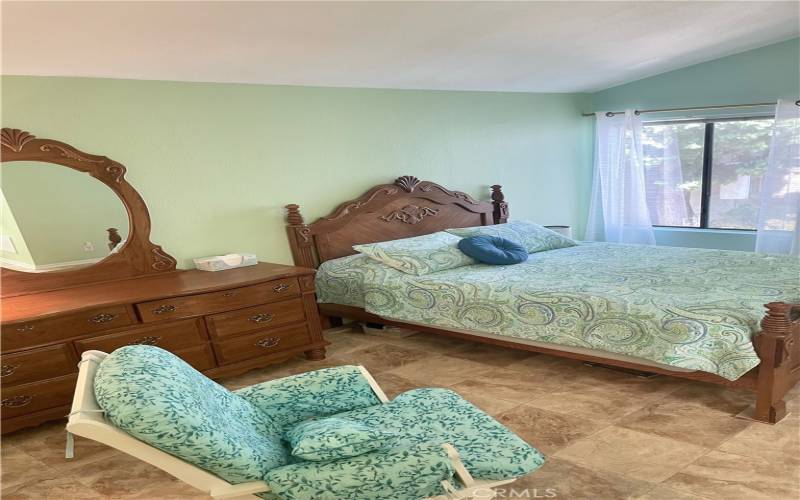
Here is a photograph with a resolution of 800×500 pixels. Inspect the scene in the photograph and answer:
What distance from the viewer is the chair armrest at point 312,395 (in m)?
1.78

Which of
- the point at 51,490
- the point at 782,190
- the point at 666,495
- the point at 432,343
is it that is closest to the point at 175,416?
the point at 51,490

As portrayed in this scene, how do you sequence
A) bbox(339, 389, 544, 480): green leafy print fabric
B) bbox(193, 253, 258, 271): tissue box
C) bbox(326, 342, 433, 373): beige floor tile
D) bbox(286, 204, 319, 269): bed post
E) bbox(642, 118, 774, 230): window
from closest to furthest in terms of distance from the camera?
bbox(339, 389, 544, 480): green leafy print fabric
bbox(326, 342, 433, 373): beige floor tile
bbox(193, 253, 258, 271): tissue box
bbox(286, 204, 319, 269): bed post
bbox(642, 118, 774, 230): window

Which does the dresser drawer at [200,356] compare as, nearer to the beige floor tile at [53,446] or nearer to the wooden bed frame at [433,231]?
the beige floor tile at [53,446]

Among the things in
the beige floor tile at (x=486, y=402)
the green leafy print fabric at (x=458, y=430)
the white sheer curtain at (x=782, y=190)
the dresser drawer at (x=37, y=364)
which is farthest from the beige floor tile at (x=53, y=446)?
the white sheer curtain at (x=782, y=190)

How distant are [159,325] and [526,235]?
105 inches

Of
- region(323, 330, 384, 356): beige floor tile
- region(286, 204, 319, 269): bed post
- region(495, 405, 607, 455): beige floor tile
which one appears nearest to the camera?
region(495, 405, 607, 455): beige floor tile

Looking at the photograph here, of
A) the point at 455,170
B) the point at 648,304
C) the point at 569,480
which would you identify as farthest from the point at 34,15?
the point at 455,170

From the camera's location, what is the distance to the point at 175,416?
1.23 meters

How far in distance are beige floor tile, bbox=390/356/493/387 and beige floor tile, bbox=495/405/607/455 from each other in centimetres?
50

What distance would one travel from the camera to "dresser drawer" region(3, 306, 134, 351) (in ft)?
7.91

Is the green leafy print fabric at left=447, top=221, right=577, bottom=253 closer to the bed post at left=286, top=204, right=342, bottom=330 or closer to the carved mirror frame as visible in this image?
the bed post at left=286, top=204, right=342, bottom=330

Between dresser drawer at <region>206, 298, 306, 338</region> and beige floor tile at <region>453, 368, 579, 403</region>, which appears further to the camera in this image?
dresser drawer at <region>206, 298, 306, 338</region>

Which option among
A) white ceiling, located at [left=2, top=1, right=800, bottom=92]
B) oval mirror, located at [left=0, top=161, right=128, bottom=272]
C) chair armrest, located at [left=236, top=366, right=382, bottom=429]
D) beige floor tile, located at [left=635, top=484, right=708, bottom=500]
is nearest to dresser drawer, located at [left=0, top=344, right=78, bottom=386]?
oval mirror, located at [left=0, top=161, right=128, bottom=272]

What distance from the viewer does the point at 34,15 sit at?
6.77 feet
